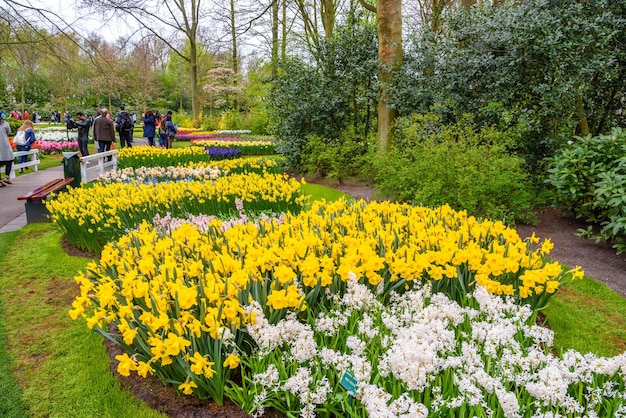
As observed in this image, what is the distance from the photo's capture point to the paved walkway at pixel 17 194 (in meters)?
7.34

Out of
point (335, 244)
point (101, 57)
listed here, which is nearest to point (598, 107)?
point (335, 244)

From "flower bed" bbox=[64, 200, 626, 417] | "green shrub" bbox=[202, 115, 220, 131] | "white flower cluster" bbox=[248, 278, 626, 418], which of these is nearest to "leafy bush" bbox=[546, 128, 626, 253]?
"flower bed" bbox=[64, 200, 626, 417]

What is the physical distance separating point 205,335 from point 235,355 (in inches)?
7.8

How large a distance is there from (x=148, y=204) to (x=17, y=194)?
665 cm

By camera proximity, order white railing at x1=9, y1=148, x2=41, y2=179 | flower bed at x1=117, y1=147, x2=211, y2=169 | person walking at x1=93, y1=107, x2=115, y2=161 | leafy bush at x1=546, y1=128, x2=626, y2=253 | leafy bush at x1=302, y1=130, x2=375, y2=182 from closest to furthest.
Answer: leafy bush at x1=546, y1=128, x2=626, y2=253, leafy bush at x1=302, y1=130, x2=375, y2=182, flower bed at x1=117, y1=147, x2=211, y2=169, white railing at x1=9, y1=148, x2=41, y2=179, person walking at x1=93, y1=107, x2=115, y2=161

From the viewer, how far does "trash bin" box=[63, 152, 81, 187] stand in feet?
27.7

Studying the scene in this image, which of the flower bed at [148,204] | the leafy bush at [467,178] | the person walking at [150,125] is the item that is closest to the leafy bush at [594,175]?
the leafy bush at [467,178]

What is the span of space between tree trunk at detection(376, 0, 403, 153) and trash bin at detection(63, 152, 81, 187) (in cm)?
608

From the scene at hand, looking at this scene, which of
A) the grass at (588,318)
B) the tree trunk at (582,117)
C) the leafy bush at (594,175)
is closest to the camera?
the grass at (588,318)

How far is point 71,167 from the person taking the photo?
8.59m

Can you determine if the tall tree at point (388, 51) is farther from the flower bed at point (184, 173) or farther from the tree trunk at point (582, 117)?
the tree trunk at point (582, 117)

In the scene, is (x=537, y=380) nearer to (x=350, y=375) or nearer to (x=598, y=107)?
(x=350, y=375)

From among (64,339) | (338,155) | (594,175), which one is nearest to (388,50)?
(338,155)

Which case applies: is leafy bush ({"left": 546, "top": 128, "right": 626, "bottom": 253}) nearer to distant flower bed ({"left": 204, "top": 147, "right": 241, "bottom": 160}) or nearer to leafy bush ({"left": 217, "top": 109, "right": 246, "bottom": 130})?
distant flower bed ({"left": 204, "top": 147, "right": 241, "bottom": 160})
